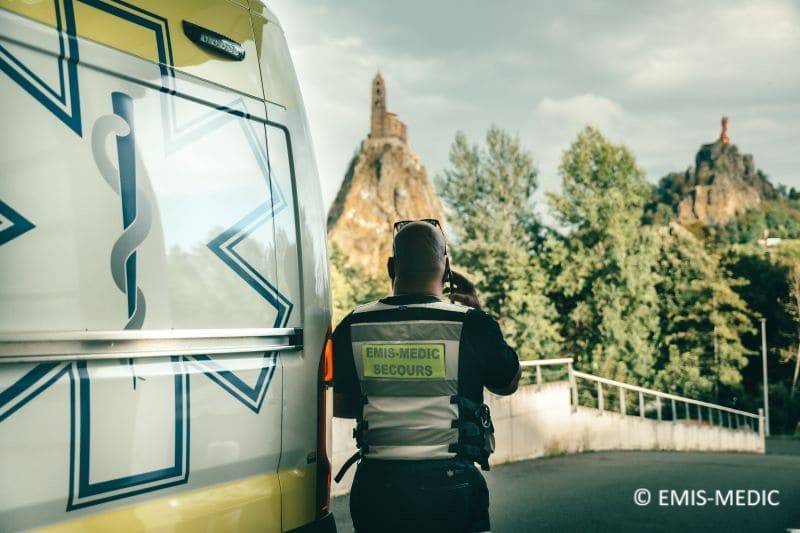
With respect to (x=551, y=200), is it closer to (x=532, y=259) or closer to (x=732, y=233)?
(x=532, y=259)

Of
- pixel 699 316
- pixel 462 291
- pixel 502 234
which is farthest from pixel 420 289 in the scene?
pixel 699 316

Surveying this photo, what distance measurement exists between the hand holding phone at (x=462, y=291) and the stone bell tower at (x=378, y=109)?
9293cm

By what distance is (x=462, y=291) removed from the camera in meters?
3.22

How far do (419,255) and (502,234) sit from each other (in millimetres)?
44970

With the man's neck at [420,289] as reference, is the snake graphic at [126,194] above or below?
above

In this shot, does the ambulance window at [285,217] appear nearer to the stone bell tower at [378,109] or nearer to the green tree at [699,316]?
the green tree at [699,316]

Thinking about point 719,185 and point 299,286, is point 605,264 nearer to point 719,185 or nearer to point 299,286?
point 299,286

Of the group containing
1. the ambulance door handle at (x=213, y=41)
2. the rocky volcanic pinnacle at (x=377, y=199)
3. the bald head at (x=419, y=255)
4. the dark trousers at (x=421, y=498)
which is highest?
the rocky volcanic pinnacle at (x=377, y=199)

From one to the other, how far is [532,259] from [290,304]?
146 ft

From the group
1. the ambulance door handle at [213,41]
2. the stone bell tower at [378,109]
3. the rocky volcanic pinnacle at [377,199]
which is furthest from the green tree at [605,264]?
the stone bell tower at [378,109]

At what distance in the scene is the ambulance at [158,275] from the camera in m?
2.19

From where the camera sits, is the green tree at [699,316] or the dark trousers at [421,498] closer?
the dark trousers at [421,498]

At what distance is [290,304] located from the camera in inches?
122

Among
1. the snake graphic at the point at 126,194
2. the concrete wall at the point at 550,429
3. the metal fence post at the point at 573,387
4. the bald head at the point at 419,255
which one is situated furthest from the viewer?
the metal fence post at the point at 573,387
